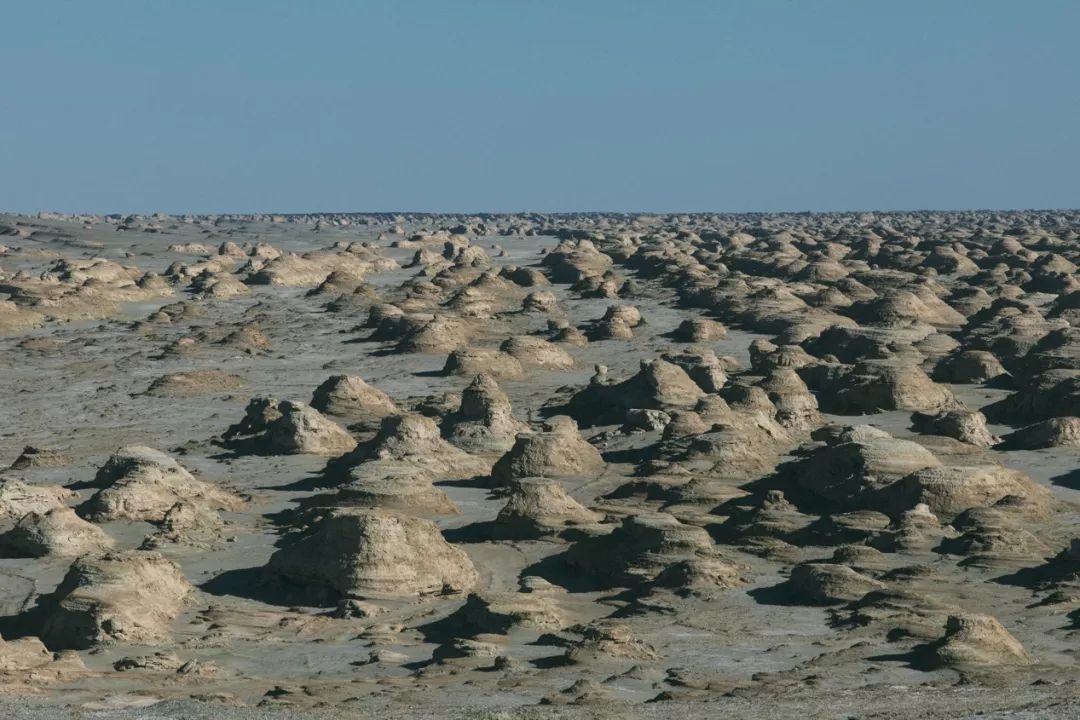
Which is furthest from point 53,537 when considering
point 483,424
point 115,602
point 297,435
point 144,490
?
point 483,424

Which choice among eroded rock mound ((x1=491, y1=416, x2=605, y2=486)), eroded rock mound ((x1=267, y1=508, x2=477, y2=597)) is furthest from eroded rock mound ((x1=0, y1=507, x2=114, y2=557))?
eroded rock mound ((x1=491, y1=416, x2=605, y2=486))

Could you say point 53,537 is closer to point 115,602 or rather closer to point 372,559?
point 115,602

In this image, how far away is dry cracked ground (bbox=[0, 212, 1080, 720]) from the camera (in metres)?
16.3

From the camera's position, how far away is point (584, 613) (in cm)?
1914

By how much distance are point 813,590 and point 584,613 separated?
245 centimetres

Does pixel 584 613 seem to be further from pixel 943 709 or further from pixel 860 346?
pixel 860 346

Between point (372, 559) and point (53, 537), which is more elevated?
point (372, 559)

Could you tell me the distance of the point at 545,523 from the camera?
2255 centimetres

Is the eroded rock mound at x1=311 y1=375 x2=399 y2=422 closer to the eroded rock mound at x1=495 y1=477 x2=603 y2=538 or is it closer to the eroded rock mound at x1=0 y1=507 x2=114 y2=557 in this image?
the eroded rock mound at x1=495 y1=477 x2=603 y2=538

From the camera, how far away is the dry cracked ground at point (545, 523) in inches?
640

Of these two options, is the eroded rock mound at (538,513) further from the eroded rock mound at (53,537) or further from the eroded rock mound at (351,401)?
the eroded rock mound at (351,401)

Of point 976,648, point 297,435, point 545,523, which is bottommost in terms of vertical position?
point 297,435

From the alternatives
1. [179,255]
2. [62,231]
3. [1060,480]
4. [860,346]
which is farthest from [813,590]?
[62,231]

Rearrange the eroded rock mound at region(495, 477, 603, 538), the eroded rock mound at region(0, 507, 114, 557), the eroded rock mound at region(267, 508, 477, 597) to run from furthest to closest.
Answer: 1. the eroded rock mound at region(495, 477, 603, 538)
2. the eroded rock mound at region(0, 507, 114, 557)
3. the eroded rock mound at region(267, 508, 477, 597)
